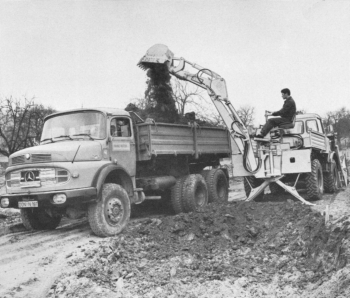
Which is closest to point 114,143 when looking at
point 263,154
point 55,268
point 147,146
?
point 147,146

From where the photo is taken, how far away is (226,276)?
4867mm

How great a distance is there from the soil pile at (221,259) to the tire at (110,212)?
1.16 ft

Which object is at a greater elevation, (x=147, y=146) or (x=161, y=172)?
(x=147, y=146)

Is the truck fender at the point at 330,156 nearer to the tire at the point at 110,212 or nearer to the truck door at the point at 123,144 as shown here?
the truck door at the point at 123,144

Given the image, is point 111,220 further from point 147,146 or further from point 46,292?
point 46,292

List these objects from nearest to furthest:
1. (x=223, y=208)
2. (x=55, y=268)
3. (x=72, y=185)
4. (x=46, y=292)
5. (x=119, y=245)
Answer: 1. (x=46, y=292)
2. (x=55, y=268)
3. (x=119, y=245)
4. (x=72, y=185)
5. (x=223, y=208)

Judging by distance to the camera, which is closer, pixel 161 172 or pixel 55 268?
pixel 55 268

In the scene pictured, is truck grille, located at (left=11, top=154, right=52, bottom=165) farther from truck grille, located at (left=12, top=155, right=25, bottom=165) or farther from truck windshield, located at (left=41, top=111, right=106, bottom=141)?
truck windshield, located at (left=41, top=111, right=106, bottom=141)

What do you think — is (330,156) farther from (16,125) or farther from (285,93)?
(16,125)

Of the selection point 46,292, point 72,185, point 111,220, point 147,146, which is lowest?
point 46,292

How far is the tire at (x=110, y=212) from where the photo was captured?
7.21 meters

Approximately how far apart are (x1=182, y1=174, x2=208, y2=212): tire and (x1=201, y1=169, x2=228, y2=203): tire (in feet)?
1.16

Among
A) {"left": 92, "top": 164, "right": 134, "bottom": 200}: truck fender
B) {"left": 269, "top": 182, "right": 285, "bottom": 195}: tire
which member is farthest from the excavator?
{"left": 92, "top": 164, "right": 134, "bottom": 200}: truck fender

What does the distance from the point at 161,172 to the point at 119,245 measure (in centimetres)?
362
